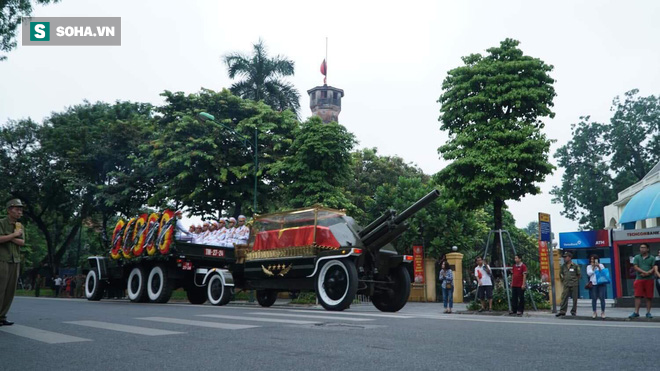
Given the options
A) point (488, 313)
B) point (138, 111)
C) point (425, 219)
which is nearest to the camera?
point (488, 313)

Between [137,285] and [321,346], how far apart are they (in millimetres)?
14204

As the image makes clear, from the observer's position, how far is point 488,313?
52.0ft

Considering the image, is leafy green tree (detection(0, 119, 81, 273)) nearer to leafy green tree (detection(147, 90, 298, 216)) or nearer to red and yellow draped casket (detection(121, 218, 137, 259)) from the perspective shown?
leafy green tree (detection(147, 90, 298, 216))

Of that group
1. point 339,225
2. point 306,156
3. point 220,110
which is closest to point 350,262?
point 339,225

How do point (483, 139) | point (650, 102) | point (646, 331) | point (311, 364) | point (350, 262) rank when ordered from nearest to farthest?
point (311, 364)
point (646, 331)
point (350, 262)
point (483, 139)
point (650, 102)

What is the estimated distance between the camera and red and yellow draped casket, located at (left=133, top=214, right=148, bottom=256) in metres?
17.9

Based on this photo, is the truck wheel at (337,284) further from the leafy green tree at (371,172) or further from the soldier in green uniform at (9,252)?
the leafy green tree at (371,172)

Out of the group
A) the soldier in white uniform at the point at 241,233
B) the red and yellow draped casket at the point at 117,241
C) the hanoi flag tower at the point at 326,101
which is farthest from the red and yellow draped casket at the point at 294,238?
the hanoi flag tower at the point at 326,101

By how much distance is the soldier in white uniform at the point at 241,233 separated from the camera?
57.7 ft

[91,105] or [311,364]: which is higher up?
[91,105]

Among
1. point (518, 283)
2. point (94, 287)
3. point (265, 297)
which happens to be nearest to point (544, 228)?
point (518, 283)

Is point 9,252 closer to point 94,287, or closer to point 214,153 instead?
point 94,287

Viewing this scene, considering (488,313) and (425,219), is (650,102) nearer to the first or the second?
(425,219)

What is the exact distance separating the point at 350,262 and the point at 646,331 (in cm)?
608
